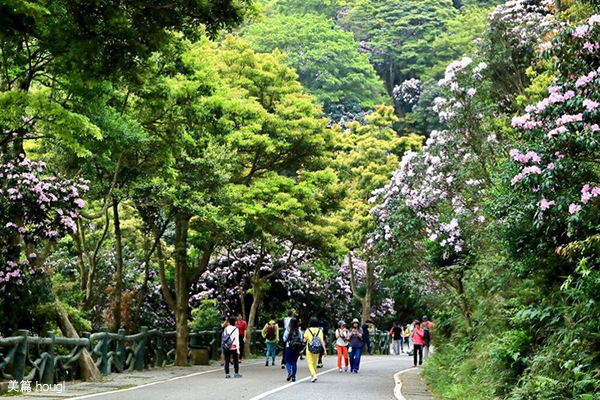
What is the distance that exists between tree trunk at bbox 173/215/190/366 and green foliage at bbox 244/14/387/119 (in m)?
32.3

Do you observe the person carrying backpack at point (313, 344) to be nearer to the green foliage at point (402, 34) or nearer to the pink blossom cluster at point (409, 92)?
the pink blossom cluster at point (409, 92)

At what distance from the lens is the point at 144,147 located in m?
17.4

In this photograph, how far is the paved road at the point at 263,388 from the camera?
13.5 metres

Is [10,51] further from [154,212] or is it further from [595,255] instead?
[154,212]

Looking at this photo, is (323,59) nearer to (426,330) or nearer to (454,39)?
(454,39)

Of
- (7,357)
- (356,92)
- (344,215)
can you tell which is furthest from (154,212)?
(356,92)

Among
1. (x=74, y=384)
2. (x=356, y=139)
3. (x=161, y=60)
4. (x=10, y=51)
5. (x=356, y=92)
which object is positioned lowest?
(x=74, y=384)

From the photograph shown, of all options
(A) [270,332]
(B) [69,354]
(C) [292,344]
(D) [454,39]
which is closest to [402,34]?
(D) [454,39]

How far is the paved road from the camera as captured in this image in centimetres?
1350

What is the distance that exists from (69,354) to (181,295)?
7997 millimetres

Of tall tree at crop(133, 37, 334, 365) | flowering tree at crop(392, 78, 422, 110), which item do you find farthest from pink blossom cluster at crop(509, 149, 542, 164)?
flowering tree at crop(392, 78, 422, 110)

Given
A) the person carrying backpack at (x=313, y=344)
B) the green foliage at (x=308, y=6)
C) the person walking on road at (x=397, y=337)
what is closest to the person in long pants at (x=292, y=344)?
the person carrying backpack at (x=313, y=344)

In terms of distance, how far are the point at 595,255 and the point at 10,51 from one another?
8993 mm

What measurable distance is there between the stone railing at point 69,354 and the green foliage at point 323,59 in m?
35.2
